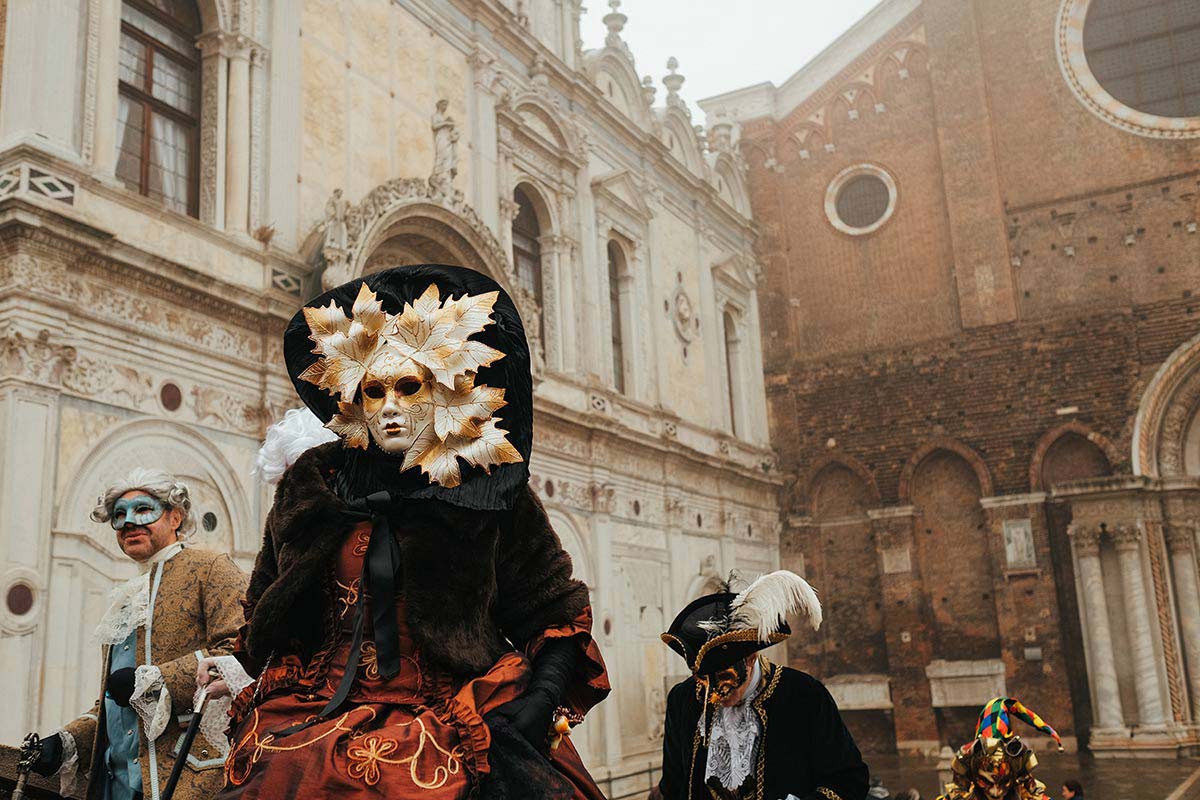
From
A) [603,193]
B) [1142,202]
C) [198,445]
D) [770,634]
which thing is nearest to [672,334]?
[603,193]

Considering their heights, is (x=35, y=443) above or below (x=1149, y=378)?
below

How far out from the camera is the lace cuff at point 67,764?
3432 millimetres

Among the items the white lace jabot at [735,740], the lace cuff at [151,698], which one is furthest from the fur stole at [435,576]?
the white lace jabot at [735,740]

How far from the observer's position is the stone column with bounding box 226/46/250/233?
9.33 meters

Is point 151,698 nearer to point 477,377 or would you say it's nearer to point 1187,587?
point 477,377

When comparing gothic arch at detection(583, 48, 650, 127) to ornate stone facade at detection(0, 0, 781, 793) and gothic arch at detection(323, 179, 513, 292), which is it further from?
gothic arch at detection(323, 179, 513, 292)

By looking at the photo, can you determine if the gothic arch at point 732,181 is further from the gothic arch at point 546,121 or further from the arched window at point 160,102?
the arched window at point 160,102

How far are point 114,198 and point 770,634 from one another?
6179 mm

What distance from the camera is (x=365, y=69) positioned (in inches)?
444

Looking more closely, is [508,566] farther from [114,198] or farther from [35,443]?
[114,198]

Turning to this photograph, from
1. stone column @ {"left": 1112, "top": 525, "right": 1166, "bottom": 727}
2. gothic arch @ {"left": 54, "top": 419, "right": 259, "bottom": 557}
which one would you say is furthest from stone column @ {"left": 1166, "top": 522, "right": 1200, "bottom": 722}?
gothic arch @ {"left": 54, "top": 419, "right": 259, "bottom": 557}

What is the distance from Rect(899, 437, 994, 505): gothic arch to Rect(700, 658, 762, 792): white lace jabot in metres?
14.9

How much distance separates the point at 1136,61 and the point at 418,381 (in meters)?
18.9

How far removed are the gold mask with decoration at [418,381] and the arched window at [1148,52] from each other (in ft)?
60.2
